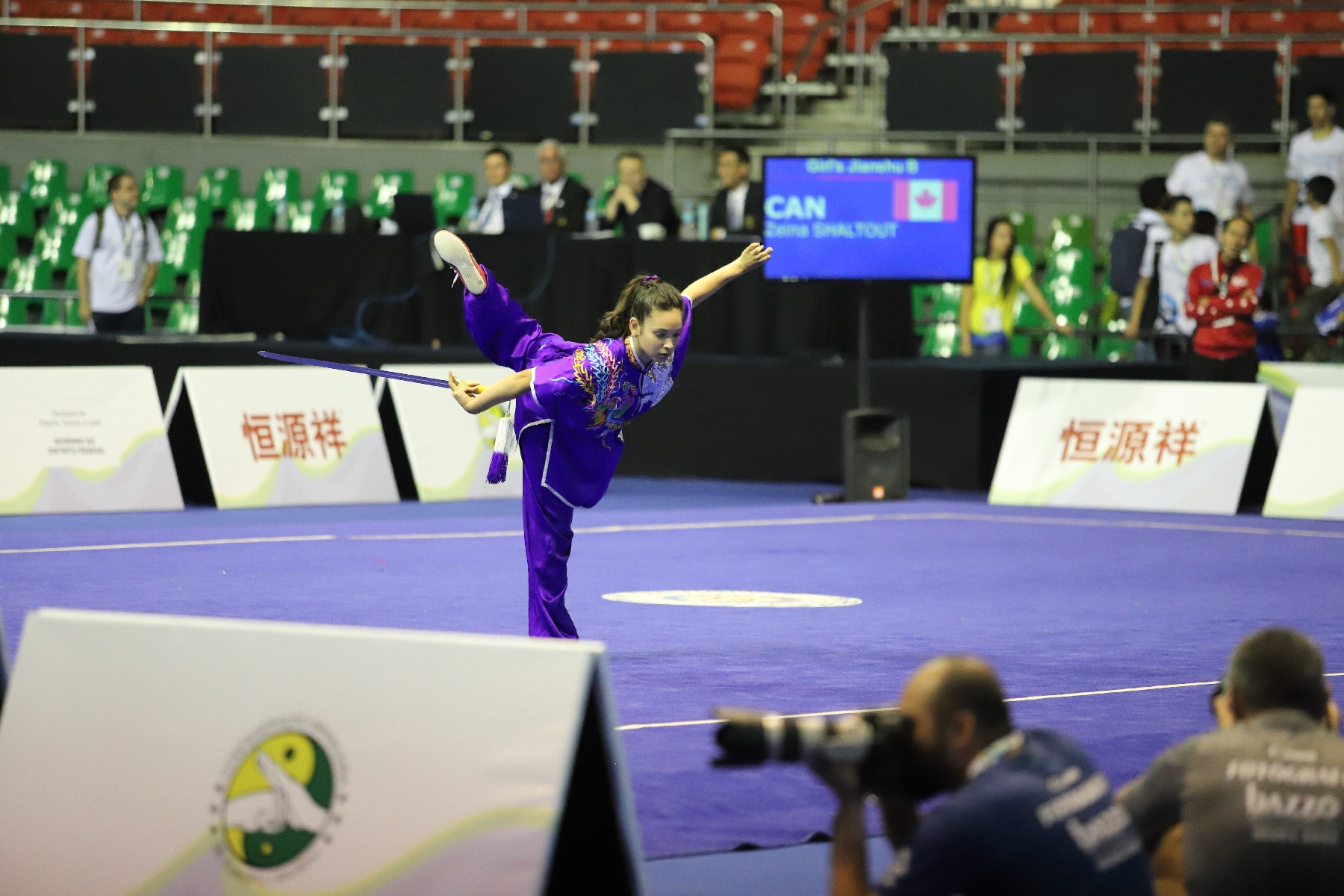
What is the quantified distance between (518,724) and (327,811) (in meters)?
0.47

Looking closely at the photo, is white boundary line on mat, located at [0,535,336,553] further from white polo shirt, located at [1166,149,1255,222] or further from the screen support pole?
white polo shirt, located at [1166,149,1255,222]

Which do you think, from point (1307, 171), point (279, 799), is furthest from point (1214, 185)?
point (279, 799)

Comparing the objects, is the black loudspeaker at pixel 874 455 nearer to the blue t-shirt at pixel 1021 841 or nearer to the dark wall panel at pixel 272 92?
the dark wall panel at pixel 272 92

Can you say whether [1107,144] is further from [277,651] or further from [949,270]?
[277,651]

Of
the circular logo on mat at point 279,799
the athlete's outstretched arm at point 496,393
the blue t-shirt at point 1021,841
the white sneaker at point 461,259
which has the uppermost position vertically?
the white sneaker at point 461,259

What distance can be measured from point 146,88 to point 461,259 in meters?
13.6

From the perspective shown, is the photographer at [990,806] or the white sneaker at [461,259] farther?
the white sneaker at [461,259]

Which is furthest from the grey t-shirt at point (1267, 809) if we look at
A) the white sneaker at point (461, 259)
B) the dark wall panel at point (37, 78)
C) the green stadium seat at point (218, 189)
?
the dark wall panel at point (37, 78)

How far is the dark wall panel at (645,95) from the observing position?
63.8ft

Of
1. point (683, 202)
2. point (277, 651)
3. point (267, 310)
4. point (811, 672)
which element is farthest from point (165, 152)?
point (277, 651)

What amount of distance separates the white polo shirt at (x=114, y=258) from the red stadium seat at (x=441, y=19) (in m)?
5.99

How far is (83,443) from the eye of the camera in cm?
1357

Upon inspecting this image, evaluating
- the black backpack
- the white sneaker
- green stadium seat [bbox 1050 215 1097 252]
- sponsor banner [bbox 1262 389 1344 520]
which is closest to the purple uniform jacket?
the white sneaker

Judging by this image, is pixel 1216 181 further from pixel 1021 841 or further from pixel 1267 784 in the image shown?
pixel 1021 841
